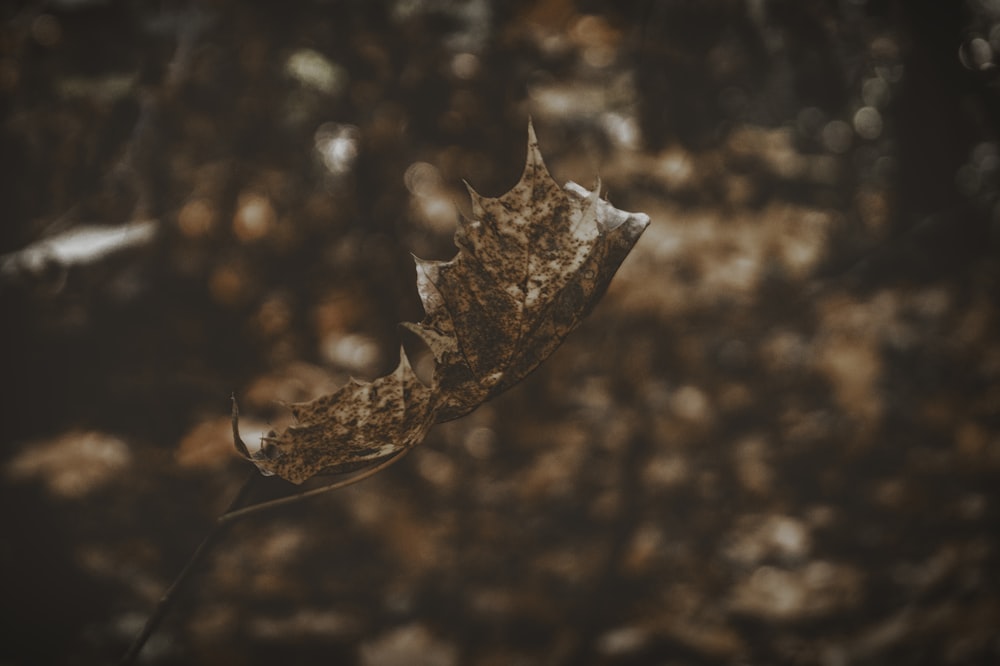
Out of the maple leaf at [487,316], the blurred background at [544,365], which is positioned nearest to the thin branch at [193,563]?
the maple leaf at [487,316]

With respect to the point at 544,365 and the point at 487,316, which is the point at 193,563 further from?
the point at 544,365

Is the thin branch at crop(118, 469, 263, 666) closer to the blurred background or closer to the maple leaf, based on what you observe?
the maple leaf

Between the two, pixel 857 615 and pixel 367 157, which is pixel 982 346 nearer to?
pixel 857 615

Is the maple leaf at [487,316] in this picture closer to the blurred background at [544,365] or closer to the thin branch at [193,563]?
the thin branch at [193,563]

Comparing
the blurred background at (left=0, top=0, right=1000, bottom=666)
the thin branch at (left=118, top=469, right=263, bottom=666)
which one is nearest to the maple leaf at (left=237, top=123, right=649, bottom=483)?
the thin branch at (left=118, top=469, right=263, bottom=666)

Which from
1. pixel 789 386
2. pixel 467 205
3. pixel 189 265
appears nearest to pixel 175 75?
pixel 189 265

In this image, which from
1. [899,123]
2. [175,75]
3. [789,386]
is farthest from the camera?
[899,123]
